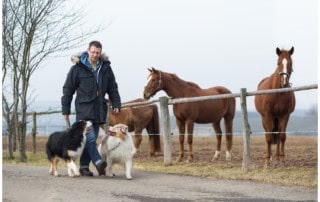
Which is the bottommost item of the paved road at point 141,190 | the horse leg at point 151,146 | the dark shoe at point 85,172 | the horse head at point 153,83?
the paved road at point 141,190

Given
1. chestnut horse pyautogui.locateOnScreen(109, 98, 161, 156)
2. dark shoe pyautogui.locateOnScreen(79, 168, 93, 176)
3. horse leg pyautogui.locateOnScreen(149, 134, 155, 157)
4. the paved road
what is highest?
chestnut horse pyautogui.locateOnScreen(109, 98, 161, 156)

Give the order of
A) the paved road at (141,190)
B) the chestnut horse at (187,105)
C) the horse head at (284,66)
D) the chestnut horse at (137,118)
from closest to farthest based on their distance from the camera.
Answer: the paved road at (141,190) < the horse head at (284,66) < the chestnut horse at (187,105) < the chestnut horse at (137,118)

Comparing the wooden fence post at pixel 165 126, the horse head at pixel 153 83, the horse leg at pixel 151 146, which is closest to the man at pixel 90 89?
the wooden fence post at pixel 165 126

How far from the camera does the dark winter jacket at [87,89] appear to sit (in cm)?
972

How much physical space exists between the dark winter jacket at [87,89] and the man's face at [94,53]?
0.17 m

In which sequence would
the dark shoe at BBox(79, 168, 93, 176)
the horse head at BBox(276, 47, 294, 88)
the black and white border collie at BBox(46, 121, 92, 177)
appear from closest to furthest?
1. the black and white border collie at BBox(46, 121, 92, 177)
2. the dark shoe at BBox(79, 168, 93, 176)
3. the horse head at BBox(276, 47, 294, 88)

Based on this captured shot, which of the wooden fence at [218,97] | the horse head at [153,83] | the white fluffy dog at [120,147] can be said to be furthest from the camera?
the horse head at [153,83]

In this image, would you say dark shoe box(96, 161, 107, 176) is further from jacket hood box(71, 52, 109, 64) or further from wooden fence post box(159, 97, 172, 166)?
wooden fence post box(159, 97, 172, 166)

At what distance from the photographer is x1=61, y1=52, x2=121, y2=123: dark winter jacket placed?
972cm

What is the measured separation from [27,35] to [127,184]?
28.0ft

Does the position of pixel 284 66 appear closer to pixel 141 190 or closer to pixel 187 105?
pixel 187 105

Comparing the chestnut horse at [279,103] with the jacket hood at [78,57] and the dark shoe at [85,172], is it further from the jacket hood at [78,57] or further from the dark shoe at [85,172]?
the jacket hood at [78,57]

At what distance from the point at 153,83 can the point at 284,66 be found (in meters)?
3.52

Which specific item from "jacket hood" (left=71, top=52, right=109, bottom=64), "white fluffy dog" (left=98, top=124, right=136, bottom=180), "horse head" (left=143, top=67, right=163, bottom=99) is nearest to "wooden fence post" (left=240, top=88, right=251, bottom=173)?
"white fluffy dog" (left=98, top=124, right=136, bottom=180)
